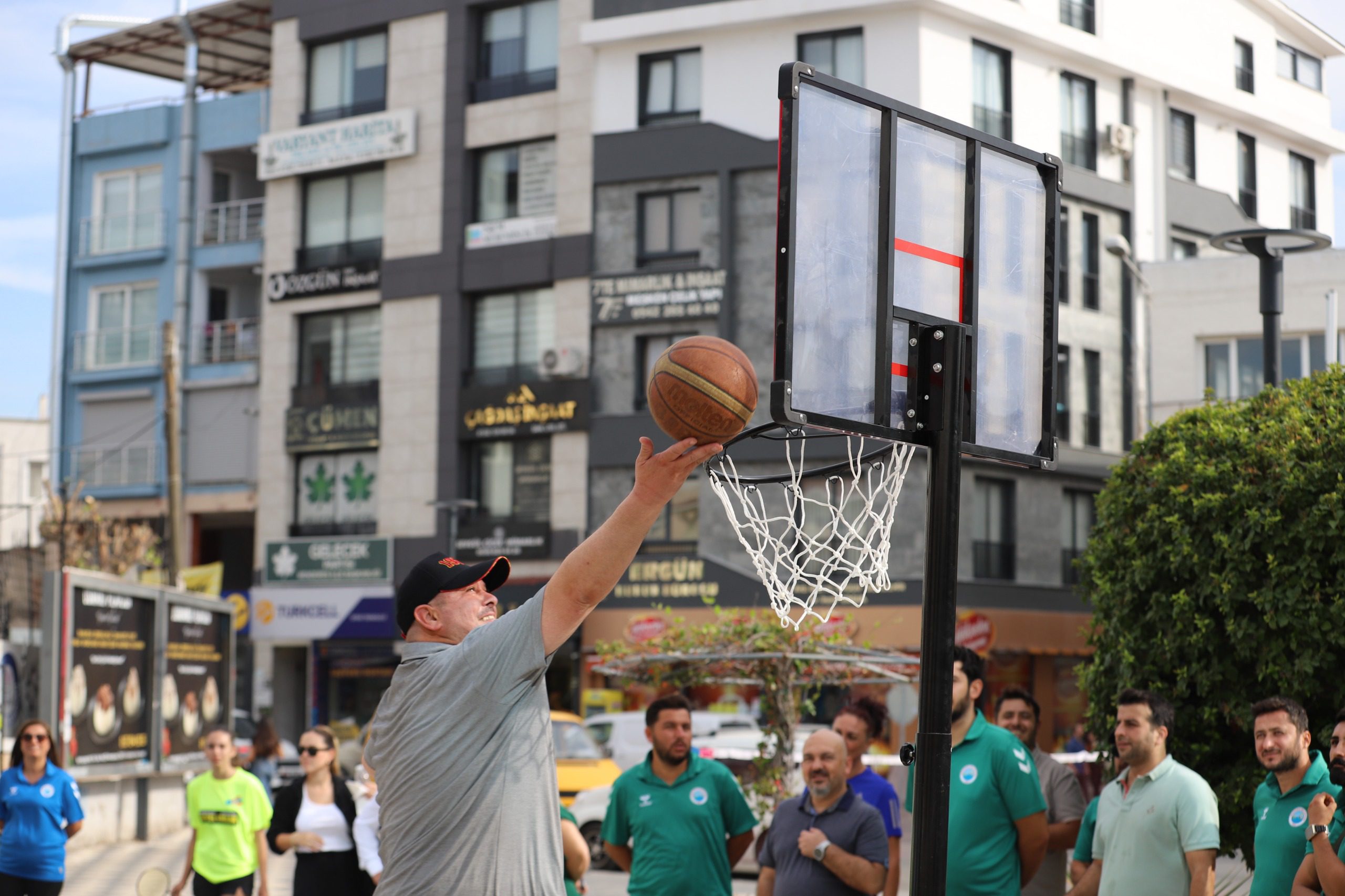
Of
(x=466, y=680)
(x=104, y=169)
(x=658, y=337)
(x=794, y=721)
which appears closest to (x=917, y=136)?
(x=466, y=680)

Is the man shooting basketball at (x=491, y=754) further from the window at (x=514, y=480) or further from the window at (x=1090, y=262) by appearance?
the window at (x=1090, y=262)

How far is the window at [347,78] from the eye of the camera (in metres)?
40.6

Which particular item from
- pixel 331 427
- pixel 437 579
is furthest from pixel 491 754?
pixel 331 427

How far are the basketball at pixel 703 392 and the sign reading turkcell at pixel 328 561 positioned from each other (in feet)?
113

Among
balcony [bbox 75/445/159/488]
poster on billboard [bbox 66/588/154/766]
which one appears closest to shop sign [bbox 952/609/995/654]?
poster on billboard [bbox 66/588/154/766]

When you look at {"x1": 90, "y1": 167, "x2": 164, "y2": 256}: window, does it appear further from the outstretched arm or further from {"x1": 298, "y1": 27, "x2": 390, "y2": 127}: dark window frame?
the outstretched arm

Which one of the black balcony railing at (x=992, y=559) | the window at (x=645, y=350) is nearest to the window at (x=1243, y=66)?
the black balcony railing at (x=992, y=559)

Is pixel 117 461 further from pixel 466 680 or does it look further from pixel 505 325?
pixel 466 680

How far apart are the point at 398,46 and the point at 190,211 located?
25.4 ft

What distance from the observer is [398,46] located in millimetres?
40125

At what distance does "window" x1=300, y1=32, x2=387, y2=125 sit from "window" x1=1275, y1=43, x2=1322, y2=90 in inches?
902

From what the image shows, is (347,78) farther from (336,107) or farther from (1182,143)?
(1182,143)

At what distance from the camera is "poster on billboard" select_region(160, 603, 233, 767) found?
21797 mm

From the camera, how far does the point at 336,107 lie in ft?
135
